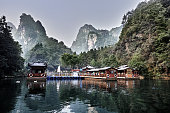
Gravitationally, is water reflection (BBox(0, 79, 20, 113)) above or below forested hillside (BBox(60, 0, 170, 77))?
below

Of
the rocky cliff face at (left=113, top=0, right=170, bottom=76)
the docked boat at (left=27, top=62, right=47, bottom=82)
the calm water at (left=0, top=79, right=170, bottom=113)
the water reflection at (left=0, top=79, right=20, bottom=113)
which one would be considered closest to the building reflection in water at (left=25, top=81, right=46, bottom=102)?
the calm water at (left=0, top=79, right=170, bottom=113)

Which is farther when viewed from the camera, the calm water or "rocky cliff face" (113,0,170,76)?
"rocky cliff face" (113,0,170,76)

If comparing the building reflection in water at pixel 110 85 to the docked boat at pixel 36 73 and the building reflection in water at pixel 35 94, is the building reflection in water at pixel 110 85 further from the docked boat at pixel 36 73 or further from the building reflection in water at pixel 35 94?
the docked boat at pixel 36 73

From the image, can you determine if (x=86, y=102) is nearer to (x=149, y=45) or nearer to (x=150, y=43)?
(x=149, y=45)

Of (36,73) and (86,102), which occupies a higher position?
(36,73)

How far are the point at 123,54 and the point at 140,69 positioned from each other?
23.5 meters

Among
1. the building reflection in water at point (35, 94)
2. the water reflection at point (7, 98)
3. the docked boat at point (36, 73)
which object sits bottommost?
the building reflection in water at point (35, 94)

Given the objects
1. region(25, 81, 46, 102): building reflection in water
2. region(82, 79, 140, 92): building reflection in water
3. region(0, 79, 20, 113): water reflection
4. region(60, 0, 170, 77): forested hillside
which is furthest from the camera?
region(60, 0, 170, 77): forested hillside

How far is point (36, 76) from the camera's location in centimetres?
3756

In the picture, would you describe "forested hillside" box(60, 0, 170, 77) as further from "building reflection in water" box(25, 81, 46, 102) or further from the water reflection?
the water reflection

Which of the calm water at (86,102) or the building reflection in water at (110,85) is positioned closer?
the calm water at (86,102)

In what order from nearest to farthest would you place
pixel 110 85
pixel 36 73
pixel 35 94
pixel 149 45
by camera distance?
pixel 35 94, pixel 110 85, pixel 36 73, pixel 149 45

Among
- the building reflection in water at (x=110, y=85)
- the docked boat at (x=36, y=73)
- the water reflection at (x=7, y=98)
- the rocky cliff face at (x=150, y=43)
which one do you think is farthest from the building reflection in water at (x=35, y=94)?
the rocky cliff face at (x=150, y=43)

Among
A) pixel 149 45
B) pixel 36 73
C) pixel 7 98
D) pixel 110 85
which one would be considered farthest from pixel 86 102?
pixel 149 45
